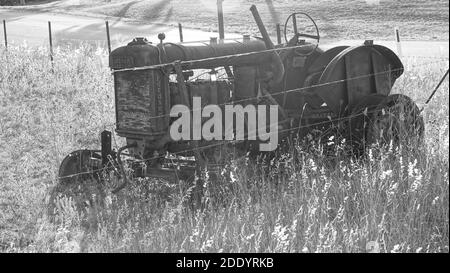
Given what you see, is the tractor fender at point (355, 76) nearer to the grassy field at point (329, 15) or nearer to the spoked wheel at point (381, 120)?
the spoked wheel at point (381, 120)

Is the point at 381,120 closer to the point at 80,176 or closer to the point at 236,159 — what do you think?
the point at 236,159

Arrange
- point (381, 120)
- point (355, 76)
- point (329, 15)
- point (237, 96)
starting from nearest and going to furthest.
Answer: point (381, 120)
point (237, 96)
point (355, 76)
point (329, 15)

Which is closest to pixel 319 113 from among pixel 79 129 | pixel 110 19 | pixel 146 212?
pixel 146 212

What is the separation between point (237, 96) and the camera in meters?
6.87

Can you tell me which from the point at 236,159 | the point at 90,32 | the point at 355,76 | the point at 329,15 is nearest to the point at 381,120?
the point at 355,76

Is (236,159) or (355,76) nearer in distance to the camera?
(236,159)

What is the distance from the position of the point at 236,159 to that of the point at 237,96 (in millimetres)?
732

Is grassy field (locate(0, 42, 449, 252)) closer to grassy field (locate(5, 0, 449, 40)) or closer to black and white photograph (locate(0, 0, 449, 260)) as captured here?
black and white photograph (locate(0, 0, 449, 260))

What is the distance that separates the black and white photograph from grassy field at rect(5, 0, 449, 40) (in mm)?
7936

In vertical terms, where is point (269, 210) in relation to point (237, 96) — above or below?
below

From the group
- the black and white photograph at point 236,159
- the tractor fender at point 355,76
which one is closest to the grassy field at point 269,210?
the black and white photograph at point 236,159

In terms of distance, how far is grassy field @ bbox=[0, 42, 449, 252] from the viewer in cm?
450

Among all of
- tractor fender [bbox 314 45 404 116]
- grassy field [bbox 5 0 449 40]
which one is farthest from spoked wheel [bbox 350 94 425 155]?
grassy field [bbox 5 0 449 40]
